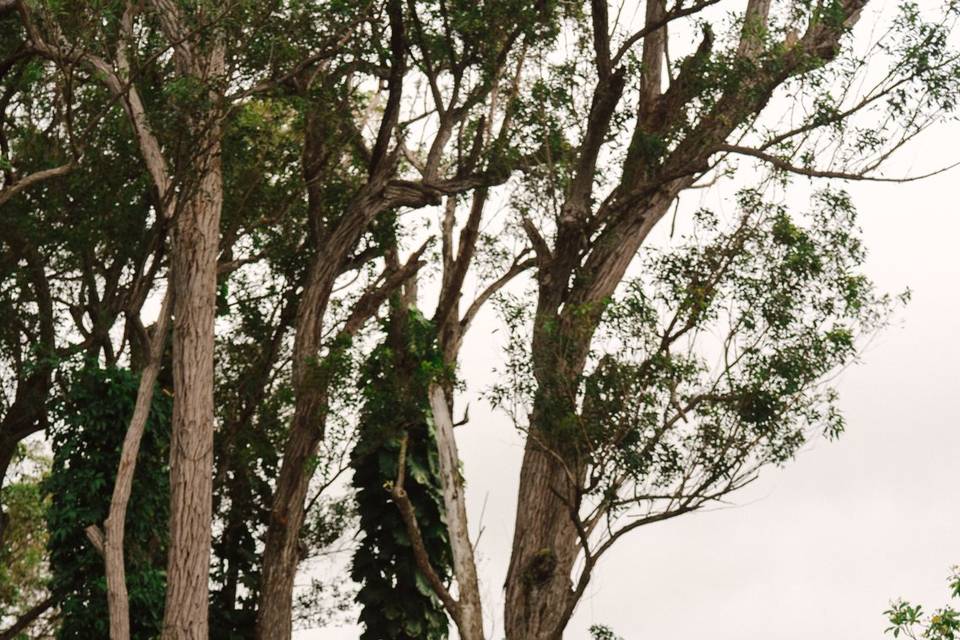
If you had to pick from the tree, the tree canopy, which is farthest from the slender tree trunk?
the tree

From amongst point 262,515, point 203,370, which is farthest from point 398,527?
point 203,370

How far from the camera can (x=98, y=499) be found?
20.9 meters

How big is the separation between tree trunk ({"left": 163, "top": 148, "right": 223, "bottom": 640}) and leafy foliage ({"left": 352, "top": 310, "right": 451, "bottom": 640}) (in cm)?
341

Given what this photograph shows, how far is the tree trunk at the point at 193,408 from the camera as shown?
17.9m

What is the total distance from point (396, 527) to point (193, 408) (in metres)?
5.51

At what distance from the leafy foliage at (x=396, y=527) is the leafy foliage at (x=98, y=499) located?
10.4 ft

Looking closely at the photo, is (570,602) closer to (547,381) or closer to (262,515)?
(547,381)

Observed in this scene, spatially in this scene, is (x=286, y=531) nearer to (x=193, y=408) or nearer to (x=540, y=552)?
(x=193, y=408)

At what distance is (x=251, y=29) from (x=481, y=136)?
359 cm

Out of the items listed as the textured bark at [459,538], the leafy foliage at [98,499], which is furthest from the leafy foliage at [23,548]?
the textured bark at [459,538]

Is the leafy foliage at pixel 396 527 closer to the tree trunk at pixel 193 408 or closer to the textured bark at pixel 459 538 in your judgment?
the tree trunk at pixel 193 408

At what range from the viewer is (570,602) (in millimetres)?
15938

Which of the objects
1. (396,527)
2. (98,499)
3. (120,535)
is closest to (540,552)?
(120,535)

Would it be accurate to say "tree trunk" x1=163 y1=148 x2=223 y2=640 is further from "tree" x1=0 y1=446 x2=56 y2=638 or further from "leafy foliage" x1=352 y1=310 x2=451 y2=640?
"tree" x1=0 y1=446 x2=56 y2=638
